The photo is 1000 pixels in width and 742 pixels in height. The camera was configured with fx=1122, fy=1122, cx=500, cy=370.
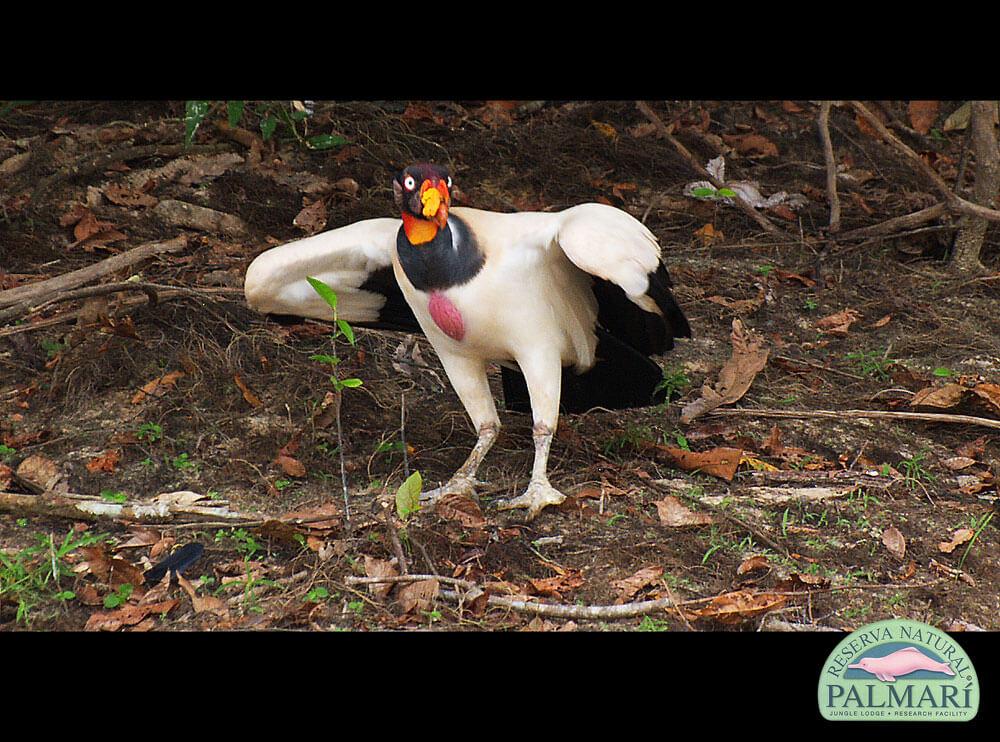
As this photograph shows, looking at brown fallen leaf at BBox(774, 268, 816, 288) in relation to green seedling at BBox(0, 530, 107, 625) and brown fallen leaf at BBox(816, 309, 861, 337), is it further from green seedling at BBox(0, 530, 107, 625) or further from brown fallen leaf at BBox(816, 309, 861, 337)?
green seedling at BBox(0, 530, 107, 625)

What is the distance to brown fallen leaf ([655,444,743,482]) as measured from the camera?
3.42 m

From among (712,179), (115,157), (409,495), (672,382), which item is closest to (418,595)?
(409,495)

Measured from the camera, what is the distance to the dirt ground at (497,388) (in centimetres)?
283

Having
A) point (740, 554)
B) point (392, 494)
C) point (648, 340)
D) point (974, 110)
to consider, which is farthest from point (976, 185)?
point (392, 494)

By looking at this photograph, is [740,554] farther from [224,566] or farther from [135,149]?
[135,149]

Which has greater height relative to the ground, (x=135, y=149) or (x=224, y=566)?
(x=135, y=149)

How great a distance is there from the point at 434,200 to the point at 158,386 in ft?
5.05

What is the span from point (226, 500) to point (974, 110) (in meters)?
3.66

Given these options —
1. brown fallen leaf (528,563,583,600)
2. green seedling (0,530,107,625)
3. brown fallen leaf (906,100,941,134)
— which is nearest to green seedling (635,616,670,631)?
brown fallen leaf (528,563,583,600)

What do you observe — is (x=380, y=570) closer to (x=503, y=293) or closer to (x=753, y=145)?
(x=503, y=293)

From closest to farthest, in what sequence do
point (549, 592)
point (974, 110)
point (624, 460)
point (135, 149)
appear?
point (549, 592) < point (624, 460) < point (974, 110) < point (135, 149)

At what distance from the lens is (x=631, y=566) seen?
290 centimetres

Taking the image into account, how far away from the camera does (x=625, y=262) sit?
2.97 m

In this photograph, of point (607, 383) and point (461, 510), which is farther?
point (607, 383)
